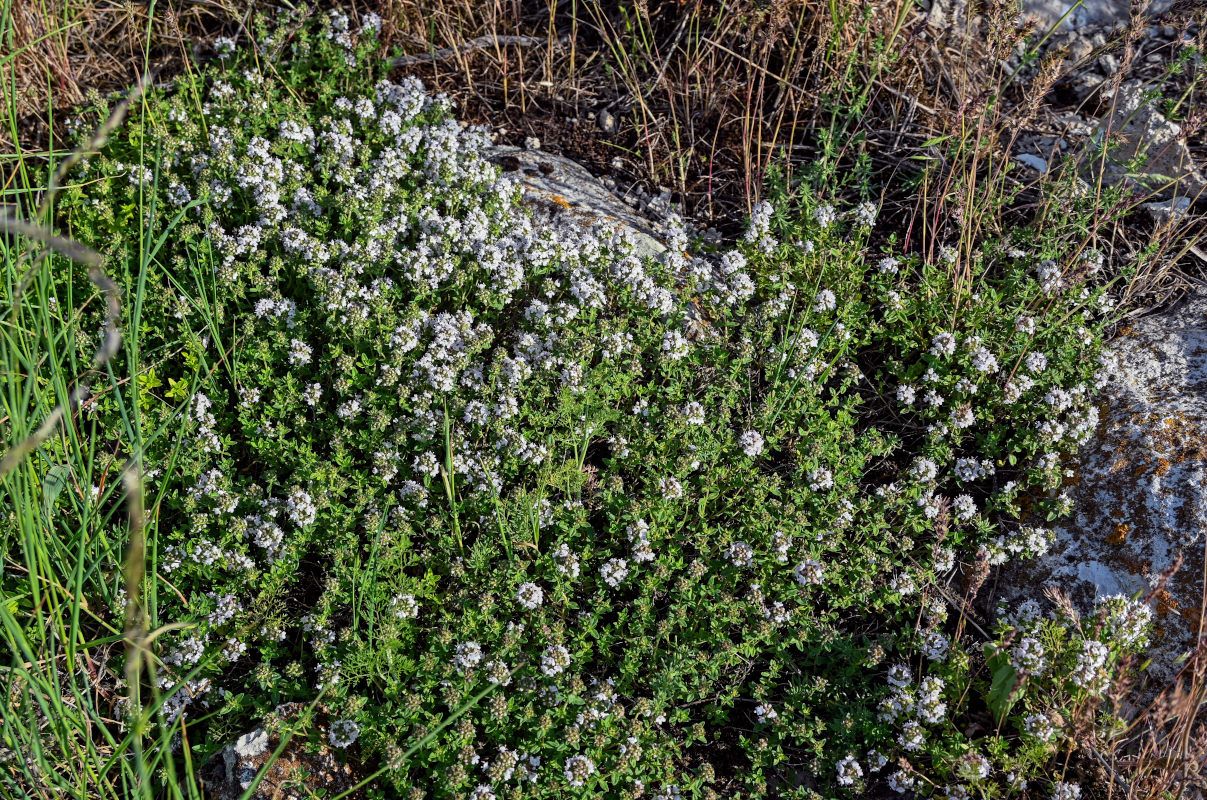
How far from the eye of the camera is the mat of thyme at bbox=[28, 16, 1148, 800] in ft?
12.3

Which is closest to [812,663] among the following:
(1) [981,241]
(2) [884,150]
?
(1) [981,241]

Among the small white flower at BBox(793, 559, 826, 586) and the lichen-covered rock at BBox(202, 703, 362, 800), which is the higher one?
the small white flower at BBox(793, 559, 826, 586)

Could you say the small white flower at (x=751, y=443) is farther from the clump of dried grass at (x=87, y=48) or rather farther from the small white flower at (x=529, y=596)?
the clump of dried grass at (x=87, y=48)

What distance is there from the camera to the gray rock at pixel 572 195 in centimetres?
566

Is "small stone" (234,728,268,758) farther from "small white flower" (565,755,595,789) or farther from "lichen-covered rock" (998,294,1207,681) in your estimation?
"lichen-covered rock" (998,294,1207,681)

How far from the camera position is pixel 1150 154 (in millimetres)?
6074

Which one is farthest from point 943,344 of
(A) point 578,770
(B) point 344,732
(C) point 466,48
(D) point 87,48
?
(D) point 87,48

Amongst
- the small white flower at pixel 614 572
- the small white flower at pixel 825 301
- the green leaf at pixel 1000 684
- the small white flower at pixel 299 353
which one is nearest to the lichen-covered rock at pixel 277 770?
the small white flower at pixel 614 572

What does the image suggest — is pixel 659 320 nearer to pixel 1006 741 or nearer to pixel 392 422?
pixel 392 422

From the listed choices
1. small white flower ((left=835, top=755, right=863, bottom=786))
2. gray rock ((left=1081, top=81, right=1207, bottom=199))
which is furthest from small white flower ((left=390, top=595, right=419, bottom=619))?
gray rock ((left=1081, top=81, right=1207, bottom=199))

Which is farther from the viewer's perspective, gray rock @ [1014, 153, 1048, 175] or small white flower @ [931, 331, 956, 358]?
gray rock @ [1014, 153, 1048, 175]

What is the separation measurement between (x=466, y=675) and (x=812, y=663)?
158 cm

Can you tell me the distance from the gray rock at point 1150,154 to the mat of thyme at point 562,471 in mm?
813

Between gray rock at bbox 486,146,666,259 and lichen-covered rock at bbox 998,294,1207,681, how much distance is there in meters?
2.73
